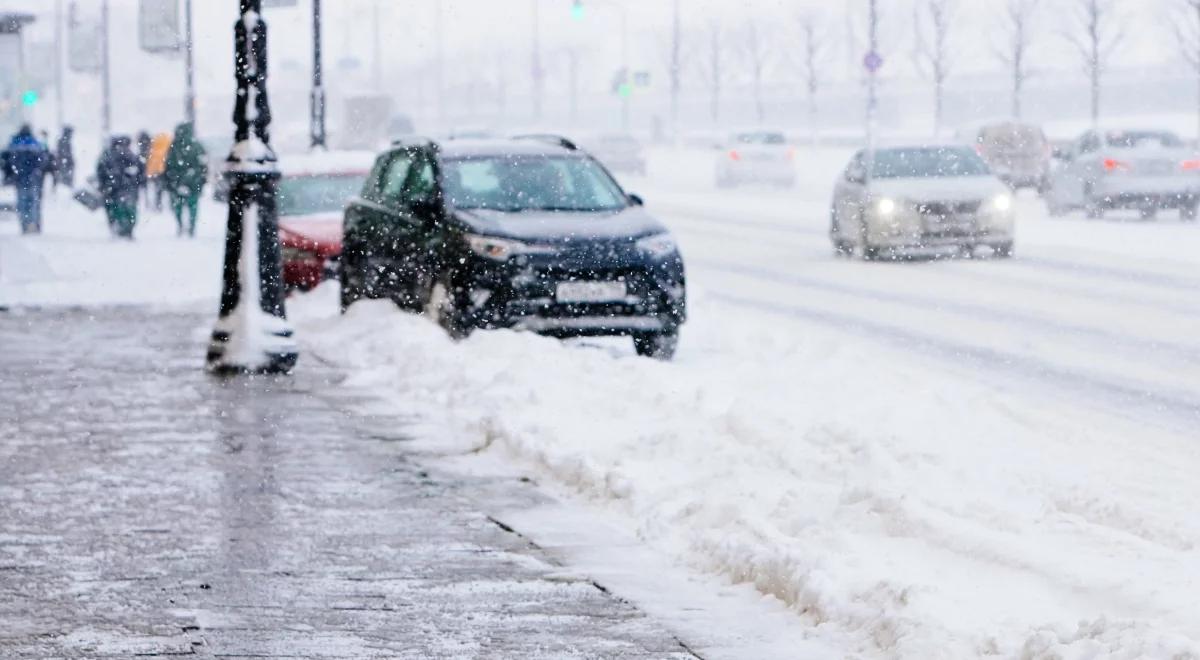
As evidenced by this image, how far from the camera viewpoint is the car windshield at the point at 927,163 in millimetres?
25312

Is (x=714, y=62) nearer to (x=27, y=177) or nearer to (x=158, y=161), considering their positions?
(x=158, y=161)

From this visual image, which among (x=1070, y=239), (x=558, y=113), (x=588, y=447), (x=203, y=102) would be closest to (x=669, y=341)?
(x=588, y=447)

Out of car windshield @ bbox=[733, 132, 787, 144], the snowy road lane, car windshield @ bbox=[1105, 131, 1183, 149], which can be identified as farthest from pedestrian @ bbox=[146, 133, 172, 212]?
car windshield @ bbox=[733, 132, 787, 144]

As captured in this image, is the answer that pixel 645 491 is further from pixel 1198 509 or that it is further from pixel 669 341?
pixel 669 341

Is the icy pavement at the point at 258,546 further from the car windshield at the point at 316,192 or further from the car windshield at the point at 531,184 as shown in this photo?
the car windshield at the point at 316,192

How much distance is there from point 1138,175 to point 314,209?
16.6 meters

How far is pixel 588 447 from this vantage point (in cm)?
912

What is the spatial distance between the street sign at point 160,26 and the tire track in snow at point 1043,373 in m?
10.8

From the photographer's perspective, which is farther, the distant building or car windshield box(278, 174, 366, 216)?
Result: the distant building

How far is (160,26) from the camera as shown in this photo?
27.9m

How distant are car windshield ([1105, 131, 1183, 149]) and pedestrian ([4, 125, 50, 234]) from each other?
53.7 feet

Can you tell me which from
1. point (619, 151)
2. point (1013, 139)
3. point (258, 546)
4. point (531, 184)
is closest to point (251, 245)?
point (531, 184)

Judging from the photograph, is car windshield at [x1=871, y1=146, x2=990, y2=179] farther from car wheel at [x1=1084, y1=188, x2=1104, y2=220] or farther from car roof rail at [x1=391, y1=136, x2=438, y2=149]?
car roof rail at [x1=391, y1=136, x2=438, y2=149]

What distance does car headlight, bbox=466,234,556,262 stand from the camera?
13578 mm
